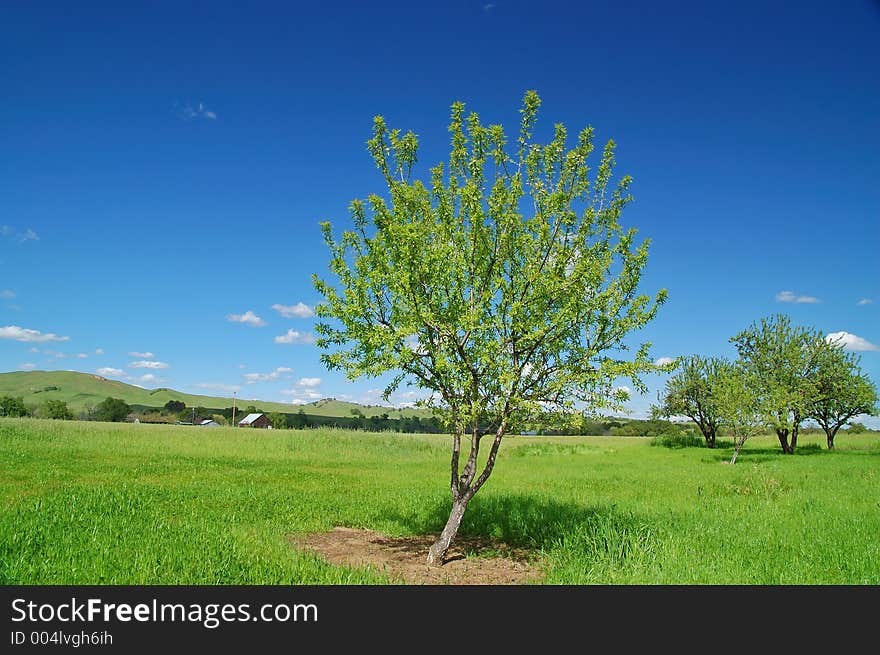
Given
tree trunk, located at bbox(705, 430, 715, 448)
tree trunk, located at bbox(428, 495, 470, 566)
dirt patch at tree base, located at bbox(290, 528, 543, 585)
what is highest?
tree trunk, located at bbox(428, 495, 470, 566)

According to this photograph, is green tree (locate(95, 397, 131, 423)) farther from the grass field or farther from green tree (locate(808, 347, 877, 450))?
green tree (locate(808, 347, 877, 450))

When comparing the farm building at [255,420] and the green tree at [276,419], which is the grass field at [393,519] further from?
the green tree at [276,419]

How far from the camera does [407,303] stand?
10.5 meters

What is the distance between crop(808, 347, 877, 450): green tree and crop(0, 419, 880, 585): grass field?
25.4 meters

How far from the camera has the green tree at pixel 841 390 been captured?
53250mm

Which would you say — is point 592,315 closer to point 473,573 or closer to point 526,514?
point 473,573

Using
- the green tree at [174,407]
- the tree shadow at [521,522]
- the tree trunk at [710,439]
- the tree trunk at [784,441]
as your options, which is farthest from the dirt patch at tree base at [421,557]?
the green tree at [174,407]

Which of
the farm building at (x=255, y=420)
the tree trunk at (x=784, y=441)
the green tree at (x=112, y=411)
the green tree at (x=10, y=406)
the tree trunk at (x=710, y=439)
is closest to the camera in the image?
the tree trunk at (x=784, y=441)

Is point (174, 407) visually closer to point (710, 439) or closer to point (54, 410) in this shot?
point (54, 410)

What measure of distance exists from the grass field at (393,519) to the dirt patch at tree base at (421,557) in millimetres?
520

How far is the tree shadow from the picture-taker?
43.1 feet

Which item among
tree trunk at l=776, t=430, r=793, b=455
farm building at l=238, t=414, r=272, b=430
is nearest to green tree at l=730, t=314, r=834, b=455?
tree trunk at l=776, t=430, r=793, b=455
